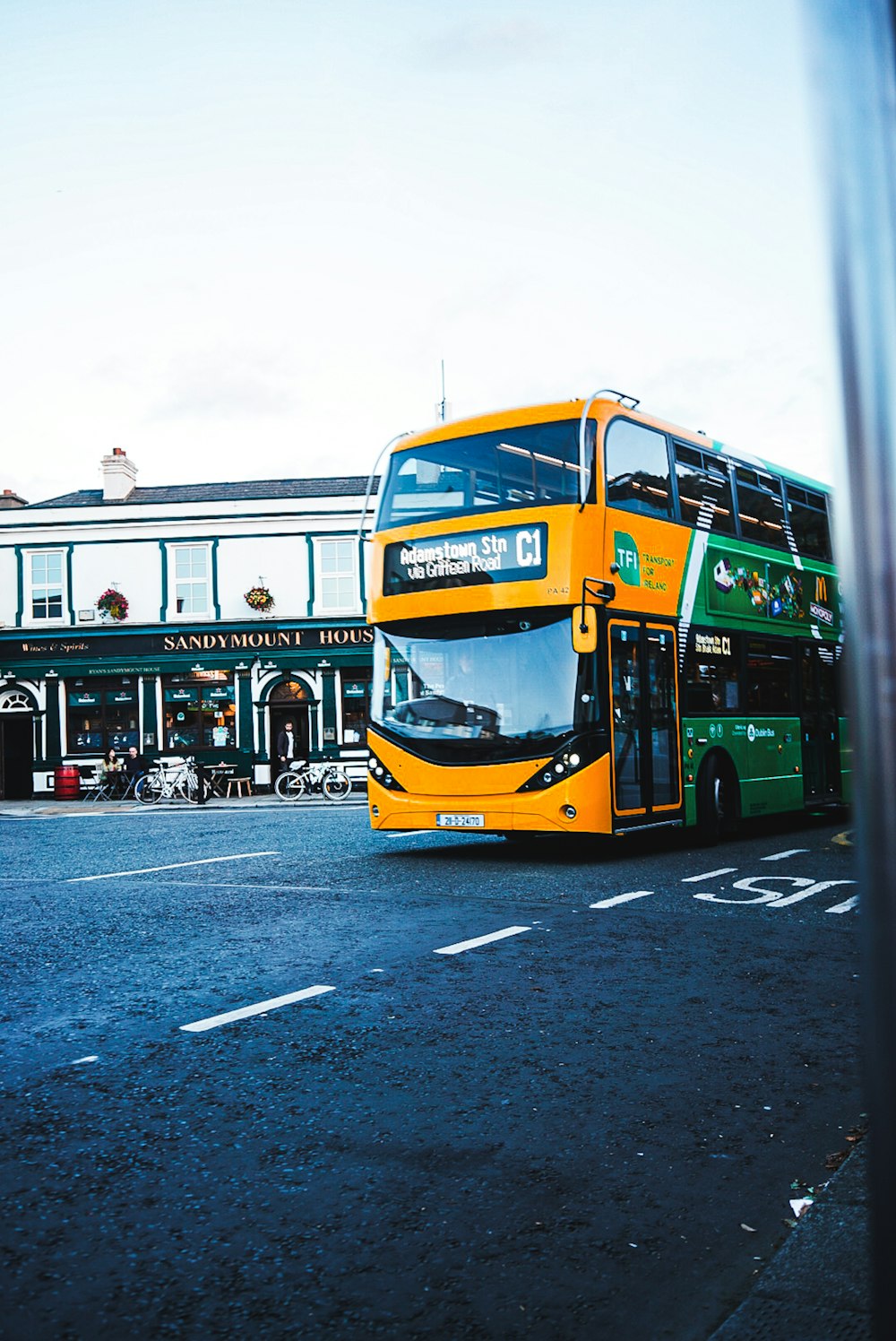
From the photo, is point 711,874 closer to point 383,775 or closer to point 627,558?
point 627,558

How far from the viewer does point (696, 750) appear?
43.4ft

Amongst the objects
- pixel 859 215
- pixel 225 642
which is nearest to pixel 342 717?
pixel 225 642

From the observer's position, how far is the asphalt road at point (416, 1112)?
2.88 meters

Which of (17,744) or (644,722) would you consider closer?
(644,722)

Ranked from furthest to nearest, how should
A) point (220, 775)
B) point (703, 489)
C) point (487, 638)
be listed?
point (220, 775) < point (703, 489) < point (487, 638)

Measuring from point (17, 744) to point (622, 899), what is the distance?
29.6 metres

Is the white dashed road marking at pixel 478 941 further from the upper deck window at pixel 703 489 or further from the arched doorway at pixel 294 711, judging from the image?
the arched doorway at pixel 294 711

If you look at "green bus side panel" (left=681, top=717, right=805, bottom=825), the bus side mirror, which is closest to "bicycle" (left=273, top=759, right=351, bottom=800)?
"green bus side panel" (left=681, top=717, right=805, bottom=825)

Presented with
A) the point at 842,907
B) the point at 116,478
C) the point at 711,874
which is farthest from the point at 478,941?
the point at 116,478

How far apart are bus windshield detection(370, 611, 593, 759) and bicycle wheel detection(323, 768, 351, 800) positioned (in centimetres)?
1562

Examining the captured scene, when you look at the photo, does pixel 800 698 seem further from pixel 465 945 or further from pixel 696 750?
pixel 465 945

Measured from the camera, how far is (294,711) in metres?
35.3

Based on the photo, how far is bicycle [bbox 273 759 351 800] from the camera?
2830cm

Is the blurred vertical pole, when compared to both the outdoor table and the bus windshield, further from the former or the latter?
the outdoor table
